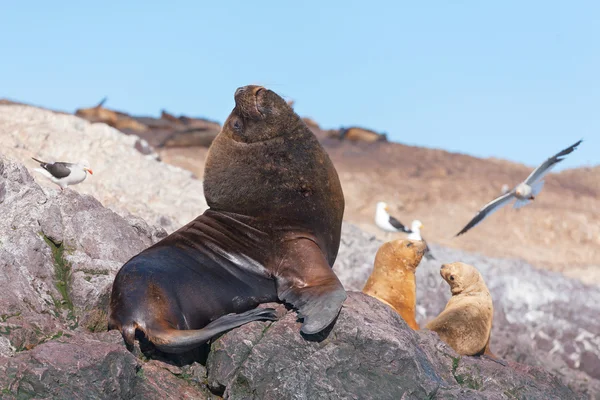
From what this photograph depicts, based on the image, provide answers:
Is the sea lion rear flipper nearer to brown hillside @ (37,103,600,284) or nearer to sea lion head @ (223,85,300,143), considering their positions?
sea lion head @ (223,85,300,143)

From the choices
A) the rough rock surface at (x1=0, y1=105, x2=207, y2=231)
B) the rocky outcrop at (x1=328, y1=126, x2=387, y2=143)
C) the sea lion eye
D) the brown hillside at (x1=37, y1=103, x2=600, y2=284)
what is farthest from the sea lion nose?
the rocky outcrop at (x1=328, y1=126, x2=387, y2=143)

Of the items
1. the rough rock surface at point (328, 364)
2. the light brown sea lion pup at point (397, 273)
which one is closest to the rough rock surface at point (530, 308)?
the light brown sea lion pup at point (397, 273)

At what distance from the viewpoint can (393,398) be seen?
16.9ft

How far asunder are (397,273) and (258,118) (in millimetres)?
1988

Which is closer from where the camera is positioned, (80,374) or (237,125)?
(80,374)

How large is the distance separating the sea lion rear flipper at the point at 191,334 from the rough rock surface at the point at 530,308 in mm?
5106

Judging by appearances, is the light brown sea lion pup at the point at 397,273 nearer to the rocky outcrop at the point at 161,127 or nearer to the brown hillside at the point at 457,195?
the brown hillside at the point at 457,195

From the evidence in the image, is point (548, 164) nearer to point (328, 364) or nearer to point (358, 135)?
point (328, 364)

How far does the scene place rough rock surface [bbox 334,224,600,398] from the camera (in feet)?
34.3

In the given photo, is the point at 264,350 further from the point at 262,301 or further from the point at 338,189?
the point at 338,189

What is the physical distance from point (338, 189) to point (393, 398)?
1878 mm

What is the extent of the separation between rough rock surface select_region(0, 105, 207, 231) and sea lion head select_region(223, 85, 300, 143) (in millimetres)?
3489

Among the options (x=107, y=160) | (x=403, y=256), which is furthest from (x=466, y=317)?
(x=107, y=160)

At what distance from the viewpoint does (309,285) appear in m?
5.75
